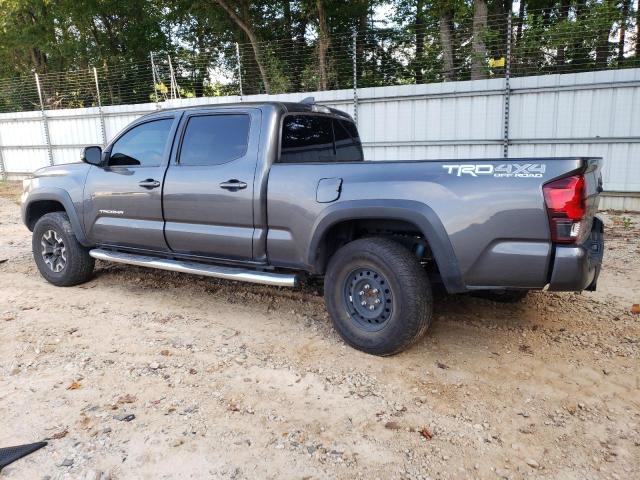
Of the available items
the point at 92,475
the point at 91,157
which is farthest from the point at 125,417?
the point at 91,157

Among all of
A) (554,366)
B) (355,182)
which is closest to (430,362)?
(554,366)

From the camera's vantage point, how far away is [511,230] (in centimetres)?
314

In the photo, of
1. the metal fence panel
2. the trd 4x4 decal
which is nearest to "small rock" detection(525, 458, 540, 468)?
the trd 4x4 decal

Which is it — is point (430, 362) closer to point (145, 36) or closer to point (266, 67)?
point (266, 67)

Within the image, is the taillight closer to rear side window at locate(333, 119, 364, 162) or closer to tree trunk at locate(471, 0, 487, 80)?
rear side window at locate(333, 119, 364, 162)

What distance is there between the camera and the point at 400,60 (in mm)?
12148

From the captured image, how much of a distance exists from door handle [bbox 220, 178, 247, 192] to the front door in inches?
31.5

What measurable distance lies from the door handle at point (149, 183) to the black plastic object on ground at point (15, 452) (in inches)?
97.8

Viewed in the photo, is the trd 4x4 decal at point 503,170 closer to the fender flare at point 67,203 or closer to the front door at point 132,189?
the front door at point 132,189

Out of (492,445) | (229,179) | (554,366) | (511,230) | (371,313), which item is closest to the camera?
(492,445)

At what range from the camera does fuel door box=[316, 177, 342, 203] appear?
146 inches

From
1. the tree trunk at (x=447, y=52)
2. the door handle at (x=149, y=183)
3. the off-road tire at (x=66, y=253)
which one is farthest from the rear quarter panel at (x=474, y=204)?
the tree trunk at (x=447, y=52)

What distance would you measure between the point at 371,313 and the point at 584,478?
1.70 meters

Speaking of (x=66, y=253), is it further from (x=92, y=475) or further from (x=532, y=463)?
(x=532, y=463)
